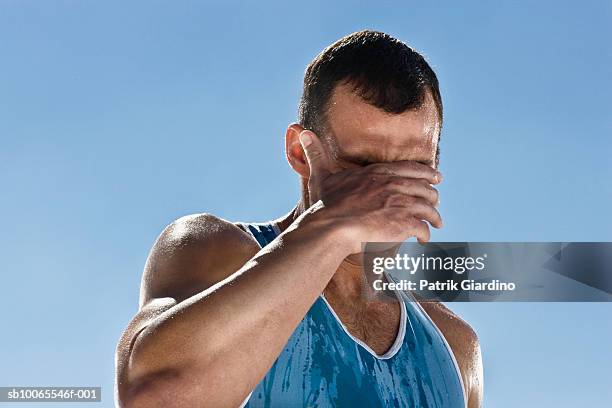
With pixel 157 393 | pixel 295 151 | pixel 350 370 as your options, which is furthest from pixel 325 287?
pixel 157 393

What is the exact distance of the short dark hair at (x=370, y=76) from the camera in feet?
9.82

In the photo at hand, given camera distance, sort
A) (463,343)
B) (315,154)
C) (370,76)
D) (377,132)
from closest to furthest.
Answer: (315,154) → (377,132) → (370,76) → (463,343)

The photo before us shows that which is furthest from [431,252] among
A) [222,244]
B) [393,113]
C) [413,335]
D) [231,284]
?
[231,284]

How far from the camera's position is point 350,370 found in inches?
123

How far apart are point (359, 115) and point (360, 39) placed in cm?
43

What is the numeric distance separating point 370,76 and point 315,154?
1.56 feet

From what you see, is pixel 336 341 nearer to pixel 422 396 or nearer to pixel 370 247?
pixel 422 396

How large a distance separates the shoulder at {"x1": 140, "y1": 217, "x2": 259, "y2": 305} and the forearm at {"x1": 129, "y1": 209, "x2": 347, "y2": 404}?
390 mm

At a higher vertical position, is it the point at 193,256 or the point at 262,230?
the point at 262,230

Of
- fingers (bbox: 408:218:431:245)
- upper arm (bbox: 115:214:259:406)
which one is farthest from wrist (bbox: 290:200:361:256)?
upper arm (bbox: 115:214:259:406)

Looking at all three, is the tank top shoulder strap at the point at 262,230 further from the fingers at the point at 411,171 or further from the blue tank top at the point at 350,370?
the fingers at the point at 411,171

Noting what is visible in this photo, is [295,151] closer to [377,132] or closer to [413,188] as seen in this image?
[377,132]

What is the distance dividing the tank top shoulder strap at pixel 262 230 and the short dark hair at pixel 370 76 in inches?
17.3

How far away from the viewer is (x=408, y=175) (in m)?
2.38
